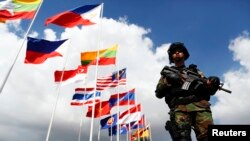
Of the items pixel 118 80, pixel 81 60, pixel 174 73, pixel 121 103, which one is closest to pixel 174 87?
pixel 174 73

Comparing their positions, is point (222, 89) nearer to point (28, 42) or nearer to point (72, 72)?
point (28, 42)

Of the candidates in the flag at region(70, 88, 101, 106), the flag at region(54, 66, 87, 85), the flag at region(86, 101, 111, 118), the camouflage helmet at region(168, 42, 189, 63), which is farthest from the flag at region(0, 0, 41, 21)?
the flag at region(86, 101, 111, 118)

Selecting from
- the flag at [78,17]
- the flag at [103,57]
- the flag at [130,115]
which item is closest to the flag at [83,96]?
the flag at [130,115]

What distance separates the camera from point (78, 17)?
579 inches

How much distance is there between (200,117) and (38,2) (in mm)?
12037

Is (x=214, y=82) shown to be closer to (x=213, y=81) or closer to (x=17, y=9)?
(x=213, y=81)

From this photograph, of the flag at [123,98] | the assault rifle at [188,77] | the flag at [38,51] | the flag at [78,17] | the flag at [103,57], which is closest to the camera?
the assault rifle at [188,77]

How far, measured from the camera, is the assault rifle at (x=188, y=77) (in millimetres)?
4266

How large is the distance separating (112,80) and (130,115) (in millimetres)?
5510

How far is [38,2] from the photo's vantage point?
561 inches

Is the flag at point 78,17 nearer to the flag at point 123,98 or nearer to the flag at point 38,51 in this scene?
the flag at point 38,51

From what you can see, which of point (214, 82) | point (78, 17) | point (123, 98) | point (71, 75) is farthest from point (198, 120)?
point (123, 98)

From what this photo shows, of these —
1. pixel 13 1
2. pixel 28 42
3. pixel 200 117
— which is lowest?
pixel 200 117

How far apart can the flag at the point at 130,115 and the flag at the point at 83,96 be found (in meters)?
3.69
